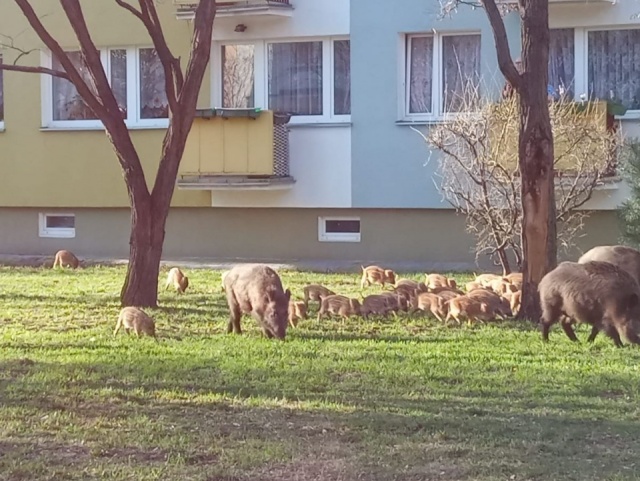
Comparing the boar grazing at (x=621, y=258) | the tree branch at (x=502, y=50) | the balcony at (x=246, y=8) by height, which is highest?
the balcony at (x=246, y=8)

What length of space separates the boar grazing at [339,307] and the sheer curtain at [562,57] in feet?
26.9

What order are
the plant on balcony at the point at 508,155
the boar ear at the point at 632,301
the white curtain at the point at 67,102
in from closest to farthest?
the boar ear at the point at 632,301
the plant on balcony at the point at 508,155
the white curtain at the point at 67,102

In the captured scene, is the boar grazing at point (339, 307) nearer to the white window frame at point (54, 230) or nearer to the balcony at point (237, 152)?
the balcony at point (237, 152)

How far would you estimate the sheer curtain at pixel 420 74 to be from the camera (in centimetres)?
2045

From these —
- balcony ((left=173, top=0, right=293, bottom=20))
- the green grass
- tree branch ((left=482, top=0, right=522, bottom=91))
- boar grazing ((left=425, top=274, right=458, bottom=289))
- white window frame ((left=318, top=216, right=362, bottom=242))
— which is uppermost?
balcony ((left=173, top=0, right=293, bottom=20))

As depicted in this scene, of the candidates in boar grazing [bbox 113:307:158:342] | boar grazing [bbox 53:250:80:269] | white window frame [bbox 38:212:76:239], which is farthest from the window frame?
boar grazing [bbox 113:307:158:342]

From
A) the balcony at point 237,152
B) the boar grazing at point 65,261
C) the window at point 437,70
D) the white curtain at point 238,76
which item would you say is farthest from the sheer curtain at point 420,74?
the boar grazing at point 65,261

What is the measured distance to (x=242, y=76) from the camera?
21781 mm

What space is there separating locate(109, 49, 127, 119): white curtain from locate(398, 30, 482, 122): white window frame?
17.7 ft

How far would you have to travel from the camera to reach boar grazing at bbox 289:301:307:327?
12.2 meters

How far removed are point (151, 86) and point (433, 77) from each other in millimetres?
5420

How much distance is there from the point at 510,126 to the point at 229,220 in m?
7.64

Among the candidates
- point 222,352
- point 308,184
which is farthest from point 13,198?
point 222,352

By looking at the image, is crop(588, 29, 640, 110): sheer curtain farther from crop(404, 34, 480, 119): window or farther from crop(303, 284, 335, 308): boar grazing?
crop(303, 284, 335, 308): boar grazing
